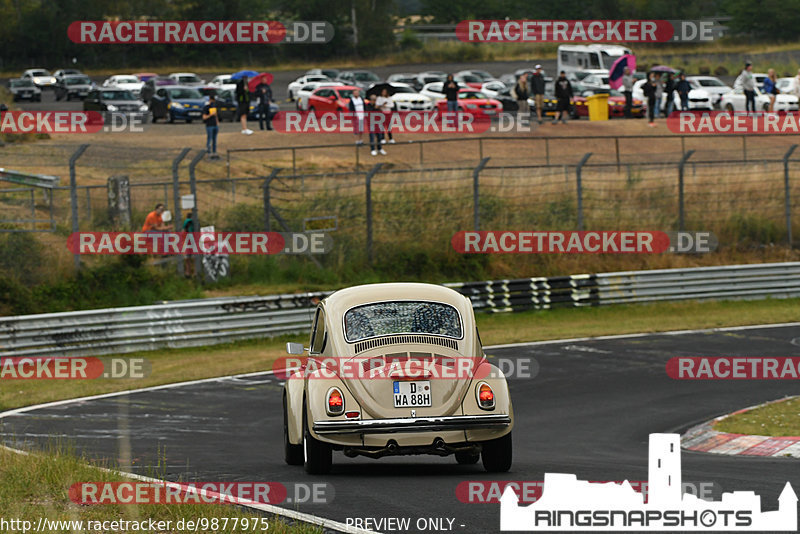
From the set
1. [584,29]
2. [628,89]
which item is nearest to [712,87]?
[628,89]

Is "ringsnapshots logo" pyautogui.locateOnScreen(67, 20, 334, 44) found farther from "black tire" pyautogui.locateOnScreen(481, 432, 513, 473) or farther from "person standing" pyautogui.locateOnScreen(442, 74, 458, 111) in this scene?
"black tire" pyautogui.locateOnScreen(481, 432, 513, 473)

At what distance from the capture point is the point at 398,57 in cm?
9025

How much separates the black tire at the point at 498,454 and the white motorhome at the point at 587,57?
5097 centimetres

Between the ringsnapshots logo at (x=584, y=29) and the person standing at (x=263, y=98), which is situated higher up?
the person standing at (x=263, y=98)

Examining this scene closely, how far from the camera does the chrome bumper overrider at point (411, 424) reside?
9.64m

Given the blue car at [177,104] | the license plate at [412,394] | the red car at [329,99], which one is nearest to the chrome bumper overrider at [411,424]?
the license plate at [412,394]

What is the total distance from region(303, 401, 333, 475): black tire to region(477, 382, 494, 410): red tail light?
4.27 feet

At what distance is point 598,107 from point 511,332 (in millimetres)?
21626

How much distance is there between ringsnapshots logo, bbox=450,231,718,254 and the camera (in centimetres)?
2672

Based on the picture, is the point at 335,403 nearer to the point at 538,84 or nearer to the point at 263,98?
the point at 263,98

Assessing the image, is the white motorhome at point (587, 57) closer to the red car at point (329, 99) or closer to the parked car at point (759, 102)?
the parked car at point (759, 102)

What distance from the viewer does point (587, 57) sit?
196 feet

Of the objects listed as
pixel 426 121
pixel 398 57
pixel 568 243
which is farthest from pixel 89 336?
pixel 398 57

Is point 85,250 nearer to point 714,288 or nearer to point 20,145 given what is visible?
point 714,288
